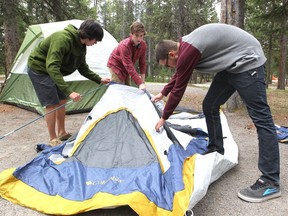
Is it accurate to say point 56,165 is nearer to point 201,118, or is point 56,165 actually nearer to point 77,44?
point 77,44

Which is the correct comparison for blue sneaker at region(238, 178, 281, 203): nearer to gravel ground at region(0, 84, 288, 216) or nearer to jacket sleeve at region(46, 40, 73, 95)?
gravel ground at region(0, 84, 288, 216)

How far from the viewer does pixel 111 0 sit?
123 ft

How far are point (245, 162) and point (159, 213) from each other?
1.62m

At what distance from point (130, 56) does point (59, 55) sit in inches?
40.2

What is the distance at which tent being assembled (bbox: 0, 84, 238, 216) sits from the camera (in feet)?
6.67

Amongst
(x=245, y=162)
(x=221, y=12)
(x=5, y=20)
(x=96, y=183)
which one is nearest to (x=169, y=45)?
(x=96, y=183)

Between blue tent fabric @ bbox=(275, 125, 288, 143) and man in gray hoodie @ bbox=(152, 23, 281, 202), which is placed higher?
man in gray hoodie @ bbox=(152, 23, 281, 202)

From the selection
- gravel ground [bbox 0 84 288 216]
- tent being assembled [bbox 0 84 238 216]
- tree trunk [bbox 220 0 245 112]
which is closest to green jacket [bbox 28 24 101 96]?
tent being assembled [bbox 0 84 238 216]

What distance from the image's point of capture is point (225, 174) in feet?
9.27

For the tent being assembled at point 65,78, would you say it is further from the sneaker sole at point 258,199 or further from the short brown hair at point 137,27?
the sneaker sole at point 258,199

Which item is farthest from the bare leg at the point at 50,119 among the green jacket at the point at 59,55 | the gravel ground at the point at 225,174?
the green jacket at the point at 59,55

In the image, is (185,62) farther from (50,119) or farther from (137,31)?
(50,119)

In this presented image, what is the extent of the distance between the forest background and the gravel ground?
2.54 m

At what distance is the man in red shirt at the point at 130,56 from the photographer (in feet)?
11.6
